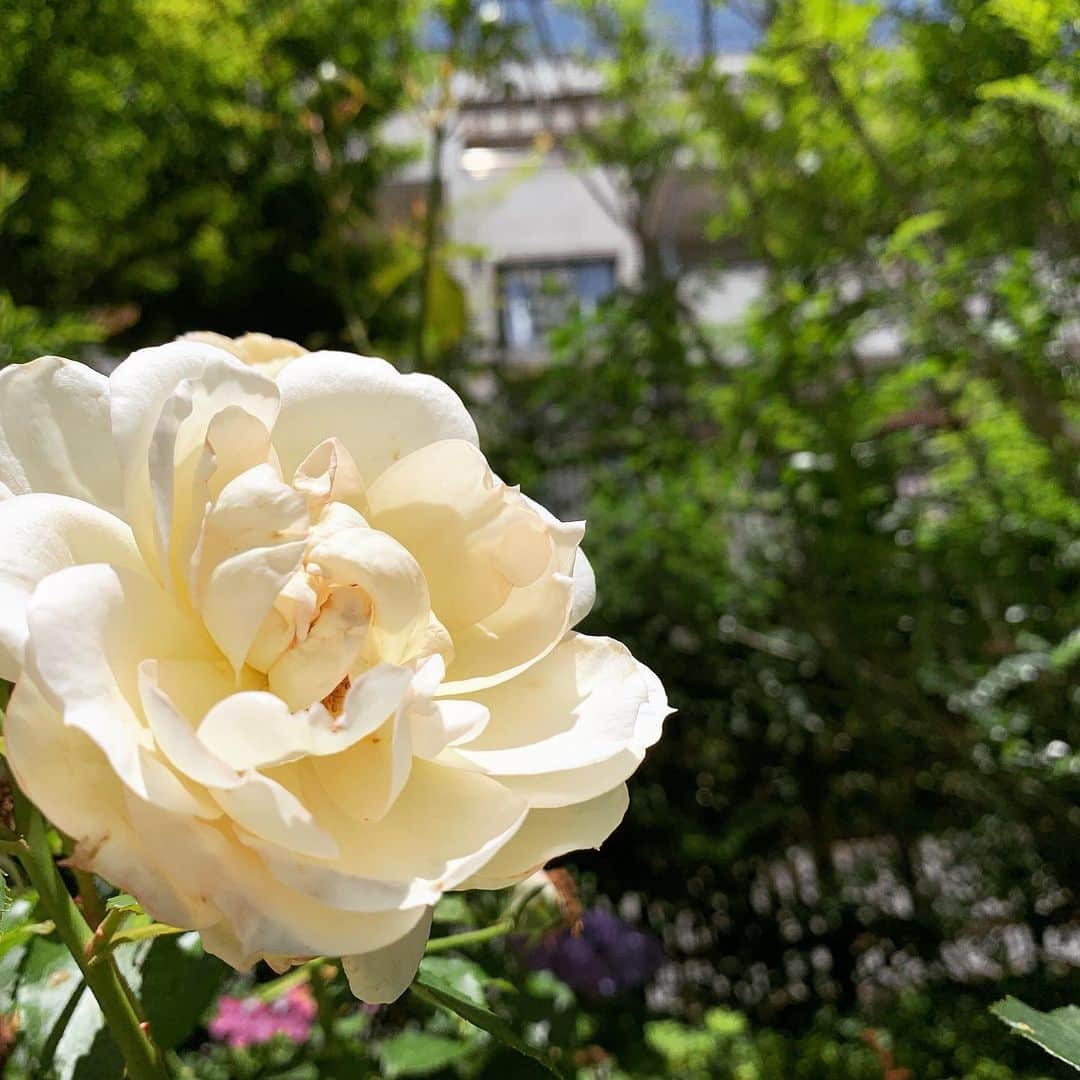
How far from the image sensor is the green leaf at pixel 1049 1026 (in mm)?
478

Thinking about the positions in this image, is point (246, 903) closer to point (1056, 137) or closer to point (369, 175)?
point (1056, 137)

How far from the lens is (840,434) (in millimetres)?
2211

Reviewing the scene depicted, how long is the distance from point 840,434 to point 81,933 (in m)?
2.06

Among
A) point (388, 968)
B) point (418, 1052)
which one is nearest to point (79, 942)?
point (388, 968)

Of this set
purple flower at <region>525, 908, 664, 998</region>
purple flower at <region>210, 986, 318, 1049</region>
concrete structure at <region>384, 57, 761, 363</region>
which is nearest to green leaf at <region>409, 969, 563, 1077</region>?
purple flower at <region>210, 986, 318, 1049</region>

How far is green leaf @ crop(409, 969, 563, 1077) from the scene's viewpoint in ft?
1.45

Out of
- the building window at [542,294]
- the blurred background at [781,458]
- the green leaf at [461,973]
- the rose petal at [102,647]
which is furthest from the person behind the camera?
the building window at [542,294]

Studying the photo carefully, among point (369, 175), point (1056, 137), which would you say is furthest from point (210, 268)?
point (1056, 137)

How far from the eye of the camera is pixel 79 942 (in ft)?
1.23

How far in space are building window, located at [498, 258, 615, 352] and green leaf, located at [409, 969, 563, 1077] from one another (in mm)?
3065

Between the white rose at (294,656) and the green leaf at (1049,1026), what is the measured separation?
29 centimetres

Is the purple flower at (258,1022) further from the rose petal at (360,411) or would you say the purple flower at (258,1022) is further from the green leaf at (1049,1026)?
the rose petal at (360,411)

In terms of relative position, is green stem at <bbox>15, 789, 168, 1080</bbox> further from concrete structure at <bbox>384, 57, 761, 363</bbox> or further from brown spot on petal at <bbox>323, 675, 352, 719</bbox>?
concrete structure at <bbox>384, 57, 761, 363</bbox>

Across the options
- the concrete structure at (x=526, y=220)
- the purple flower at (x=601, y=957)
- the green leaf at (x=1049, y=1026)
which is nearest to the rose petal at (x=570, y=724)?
the green leaf at (x=1049, y=1026)
